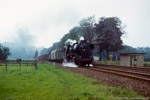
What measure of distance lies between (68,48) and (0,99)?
2336cm

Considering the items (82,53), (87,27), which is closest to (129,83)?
(82,53)

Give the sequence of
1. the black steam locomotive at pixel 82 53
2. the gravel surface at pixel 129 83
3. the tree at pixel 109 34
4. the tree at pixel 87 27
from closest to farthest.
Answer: the gravel surface at pixel 129 83
the black steam locomotive at pixel 82 53
the tree at pixel 109 34
the tree at pixel 87 27

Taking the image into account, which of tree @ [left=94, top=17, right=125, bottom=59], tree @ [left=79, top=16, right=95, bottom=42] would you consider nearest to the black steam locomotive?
tree @ [left=94, top=17, right=125, bottom=59]

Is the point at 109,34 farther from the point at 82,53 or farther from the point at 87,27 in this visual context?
the point at 82,53

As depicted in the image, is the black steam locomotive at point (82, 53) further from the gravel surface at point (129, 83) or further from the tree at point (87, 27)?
the tree at point (87, 27)

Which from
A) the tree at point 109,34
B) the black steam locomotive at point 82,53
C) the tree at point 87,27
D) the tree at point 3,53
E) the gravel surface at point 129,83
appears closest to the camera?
the gravel surface at point 129,83

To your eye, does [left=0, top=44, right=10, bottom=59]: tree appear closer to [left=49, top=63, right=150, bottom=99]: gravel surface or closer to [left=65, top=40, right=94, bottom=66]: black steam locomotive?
[left=65, top=40, right=94, bottom=66]: black steam locomotive

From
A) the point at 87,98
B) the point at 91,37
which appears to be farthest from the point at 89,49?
the point at 91,37

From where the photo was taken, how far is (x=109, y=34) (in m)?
45.7

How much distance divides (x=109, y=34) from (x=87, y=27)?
14240 mm

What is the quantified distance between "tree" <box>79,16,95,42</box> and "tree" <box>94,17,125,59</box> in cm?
648

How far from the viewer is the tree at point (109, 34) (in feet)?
149

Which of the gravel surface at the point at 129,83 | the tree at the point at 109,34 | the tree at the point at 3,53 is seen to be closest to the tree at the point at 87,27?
the tree at the point at 109,34

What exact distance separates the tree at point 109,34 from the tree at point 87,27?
21.3 feet
